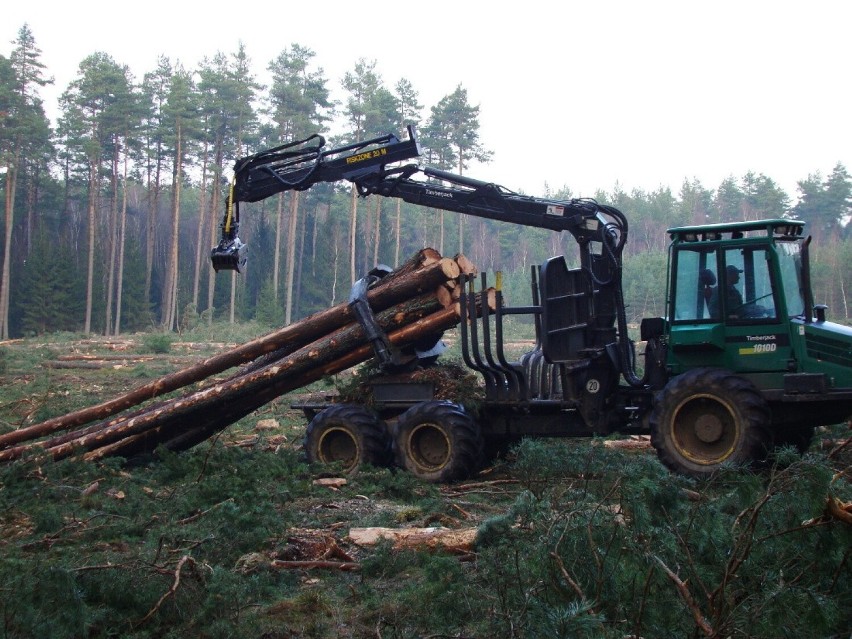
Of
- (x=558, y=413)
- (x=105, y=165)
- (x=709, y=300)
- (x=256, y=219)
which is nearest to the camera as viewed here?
(x=709, y=300)

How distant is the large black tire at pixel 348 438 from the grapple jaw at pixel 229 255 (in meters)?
2.41

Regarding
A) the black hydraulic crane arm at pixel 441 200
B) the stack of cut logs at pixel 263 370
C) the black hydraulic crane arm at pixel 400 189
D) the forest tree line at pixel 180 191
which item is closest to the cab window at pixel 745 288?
the black hydraulic crane arm at pixel 441 200

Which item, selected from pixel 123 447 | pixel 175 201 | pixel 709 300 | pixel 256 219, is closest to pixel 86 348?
pixel 175 201

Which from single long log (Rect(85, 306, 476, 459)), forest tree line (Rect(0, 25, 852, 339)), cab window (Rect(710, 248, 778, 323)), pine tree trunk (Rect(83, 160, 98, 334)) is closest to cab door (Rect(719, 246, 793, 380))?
cab window (Rect(710, 248, 778, 323))

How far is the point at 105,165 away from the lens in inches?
2662

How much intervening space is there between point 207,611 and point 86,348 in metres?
32.9

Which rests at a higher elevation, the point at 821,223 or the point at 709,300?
the point at 821,223

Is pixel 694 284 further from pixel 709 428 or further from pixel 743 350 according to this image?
pixel 709 428

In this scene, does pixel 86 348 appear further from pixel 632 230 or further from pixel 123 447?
pixel 632 230

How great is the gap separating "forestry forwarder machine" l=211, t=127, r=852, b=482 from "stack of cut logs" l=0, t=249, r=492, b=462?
0.38m

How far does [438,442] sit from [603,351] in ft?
8.07

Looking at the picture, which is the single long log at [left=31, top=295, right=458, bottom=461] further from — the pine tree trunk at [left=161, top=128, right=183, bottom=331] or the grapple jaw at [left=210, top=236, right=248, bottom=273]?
the pine tree trunk at [left=161, top=128, right=183, bottom=331]

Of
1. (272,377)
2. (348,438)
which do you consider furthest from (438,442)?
(272,377)

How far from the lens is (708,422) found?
1001 centimetres
